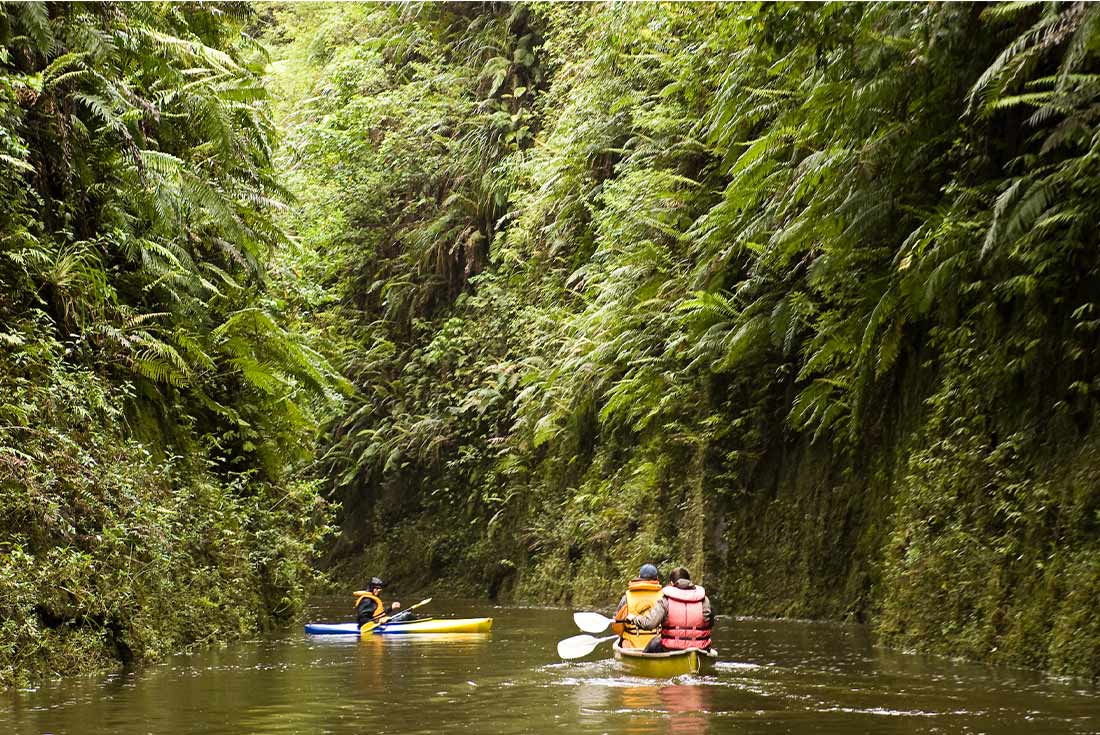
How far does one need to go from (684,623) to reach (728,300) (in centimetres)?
826

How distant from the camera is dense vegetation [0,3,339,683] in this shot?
11.1 metres

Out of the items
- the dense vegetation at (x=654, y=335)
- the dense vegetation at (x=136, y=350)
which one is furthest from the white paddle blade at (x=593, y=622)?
the dense vegetation at (x=136, y=350)

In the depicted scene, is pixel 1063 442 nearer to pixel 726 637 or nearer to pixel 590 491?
pixel 726 637

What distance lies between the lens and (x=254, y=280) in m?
18.9

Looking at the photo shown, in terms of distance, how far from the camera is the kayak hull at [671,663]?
11.7 m

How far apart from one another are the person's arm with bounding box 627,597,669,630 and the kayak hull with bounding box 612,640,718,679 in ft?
0.94

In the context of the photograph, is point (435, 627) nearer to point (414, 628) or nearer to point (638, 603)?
point (414, 628)

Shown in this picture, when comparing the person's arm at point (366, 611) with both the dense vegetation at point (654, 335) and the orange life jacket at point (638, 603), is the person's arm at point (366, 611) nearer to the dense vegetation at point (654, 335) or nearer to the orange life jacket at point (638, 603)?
the dense vegetation at point (654, 335)

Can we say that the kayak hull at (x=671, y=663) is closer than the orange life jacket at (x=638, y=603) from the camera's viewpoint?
Yes

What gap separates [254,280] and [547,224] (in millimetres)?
11106

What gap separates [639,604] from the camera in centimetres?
1266

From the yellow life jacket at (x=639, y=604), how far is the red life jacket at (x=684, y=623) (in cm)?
44

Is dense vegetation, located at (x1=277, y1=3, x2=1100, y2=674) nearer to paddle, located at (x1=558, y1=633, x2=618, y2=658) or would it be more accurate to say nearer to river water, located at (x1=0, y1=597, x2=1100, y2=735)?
river water, located at (x1=0, y1=597, x2=1100, y2=735)

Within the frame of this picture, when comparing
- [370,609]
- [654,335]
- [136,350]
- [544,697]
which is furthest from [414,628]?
[544,697]
